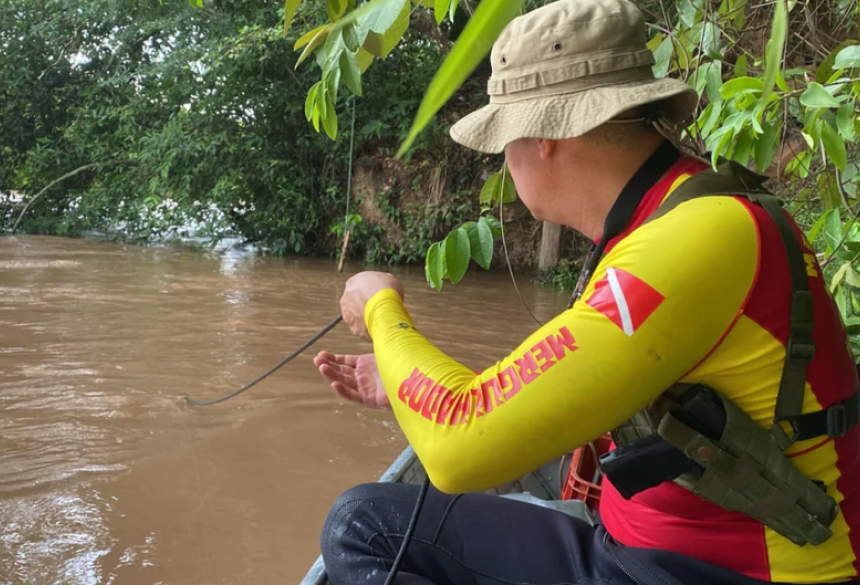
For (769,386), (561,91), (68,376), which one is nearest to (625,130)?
(561,91)

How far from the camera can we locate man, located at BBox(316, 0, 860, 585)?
3.15 feet

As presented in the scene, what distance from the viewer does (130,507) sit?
313cm

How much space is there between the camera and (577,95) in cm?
114

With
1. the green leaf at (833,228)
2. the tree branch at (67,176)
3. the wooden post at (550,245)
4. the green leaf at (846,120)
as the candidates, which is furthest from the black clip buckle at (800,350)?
the tree branch at (67,176)

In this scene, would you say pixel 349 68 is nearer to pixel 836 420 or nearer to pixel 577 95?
pixel 577 95

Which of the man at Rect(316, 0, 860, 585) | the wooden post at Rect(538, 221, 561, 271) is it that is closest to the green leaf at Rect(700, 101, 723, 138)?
the man at Rect(316, 0, 860, 585)

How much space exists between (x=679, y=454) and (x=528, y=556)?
43 centimetres

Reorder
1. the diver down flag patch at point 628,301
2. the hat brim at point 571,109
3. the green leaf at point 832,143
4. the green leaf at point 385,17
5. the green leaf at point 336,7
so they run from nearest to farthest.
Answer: the green leaf at point 385,17 < the diver down flag patch at point 628,301 < the hat brim at point 571,109 < the green leaf at point 336,7 < the green leaf at point 832,143

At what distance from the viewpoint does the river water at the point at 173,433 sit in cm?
284

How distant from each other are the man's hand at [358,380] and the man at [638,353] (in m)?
0.14

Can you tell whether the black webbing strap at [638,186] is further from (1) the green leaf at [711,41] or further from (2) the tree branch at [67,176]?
(2) the tree branch at [67,176]

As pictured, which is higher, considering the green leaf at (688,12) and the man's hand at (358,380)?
the green leaf at (688,12)

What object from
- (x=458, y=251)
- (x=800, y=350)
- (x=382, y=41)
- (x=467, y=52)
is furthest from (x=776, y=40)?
(x=458, y=251)

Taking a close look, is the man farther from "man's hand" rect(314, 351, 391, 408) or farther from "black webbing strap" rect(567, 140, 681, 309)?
"man's hand" rect(314, 351, 391, 408)
